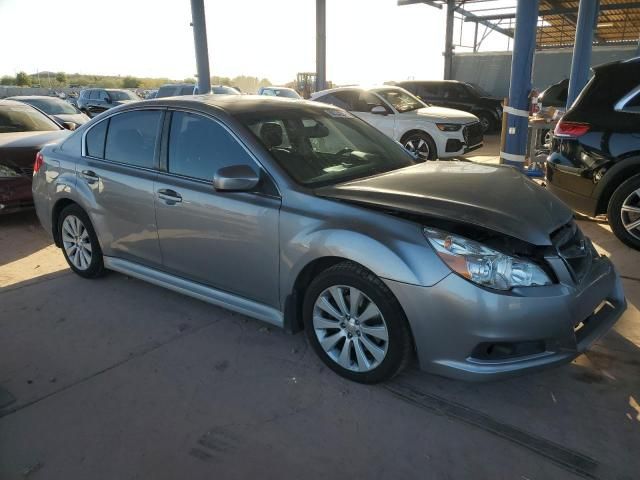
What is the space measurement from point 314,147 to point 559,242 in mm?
1695

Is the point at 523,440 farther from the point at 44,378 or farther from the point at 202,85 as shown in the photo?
the point at 202,85

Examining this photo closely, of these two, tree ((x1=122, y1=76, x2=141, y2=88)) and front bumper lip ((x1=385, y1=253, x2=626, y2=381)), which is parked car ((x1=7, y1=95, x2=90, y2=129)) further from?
tree ((x1=122, y1=76, x2=141, y2=88))

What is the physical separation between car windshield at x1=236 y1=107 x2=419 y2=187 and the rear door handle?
4.98 feet

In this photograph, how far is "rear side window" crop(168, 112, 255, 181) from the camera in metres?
3.39

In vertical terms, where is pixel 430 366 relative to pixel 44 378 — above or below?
above

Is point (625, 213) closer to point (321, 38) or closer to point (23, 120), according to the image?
point (23, 120)

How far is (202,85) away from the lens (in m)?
11.4

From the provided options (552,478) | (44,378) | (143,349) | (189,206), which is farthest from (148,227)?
(552,478)

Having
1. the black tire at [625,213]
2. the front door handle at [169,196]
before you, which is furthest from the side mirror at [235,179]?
the black tire at [625,213]

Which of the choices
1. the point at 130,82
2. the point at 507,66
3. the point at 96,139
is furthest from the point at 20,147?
the point at 130,82

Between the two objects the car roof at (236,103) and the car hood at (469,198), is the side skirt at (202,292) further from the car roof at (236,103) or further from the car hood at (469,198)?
the car roof at (236,103)

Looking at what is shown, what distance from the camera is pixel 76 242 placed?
463cm

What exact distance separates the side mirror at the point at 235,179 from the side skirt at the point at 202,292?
78cm

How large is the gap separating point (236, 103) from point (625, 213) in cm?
382
